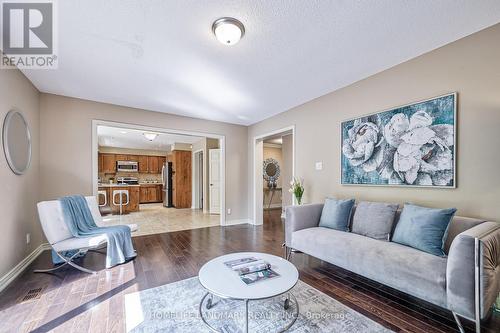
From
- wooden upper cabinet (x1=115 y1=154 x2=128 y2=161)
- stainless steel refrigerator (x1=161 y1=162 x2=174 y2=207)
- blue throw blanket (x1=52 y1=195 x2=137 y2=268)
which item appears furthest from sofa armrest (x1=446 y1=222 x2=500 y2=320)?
wooden upper cabinet (x1=115 y1=154 x2=128 y2=161)

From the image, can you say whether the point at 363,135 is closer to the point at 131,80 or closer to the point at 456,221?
the point at 456,221

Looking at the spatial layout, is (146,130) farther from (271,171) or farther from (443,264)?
(443,264)

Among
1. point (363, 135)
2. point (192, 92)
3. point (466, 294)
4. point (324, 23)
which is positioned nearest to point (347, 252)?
point (466, 294)

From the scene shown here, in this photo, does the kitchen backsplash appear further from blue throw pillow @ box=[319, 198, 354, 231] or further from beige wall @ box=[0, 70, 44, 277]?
blue throw pillow @ box=[319, 198, 354, 231]

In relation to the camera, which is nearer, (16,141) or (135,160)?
(16,141)

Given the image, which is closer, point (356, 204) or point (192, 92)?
point (356, 204)

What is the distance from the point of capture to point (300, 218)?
297 cm

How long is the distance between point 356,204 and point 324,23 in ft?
7.47

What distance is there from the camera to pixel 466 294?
4.85 ft

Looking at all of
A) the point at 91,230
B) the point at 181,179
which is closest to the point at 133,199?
the point at 181,179

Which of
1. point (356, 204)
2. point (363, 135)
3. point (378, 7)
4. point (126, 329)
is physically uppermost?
point (378, 7)

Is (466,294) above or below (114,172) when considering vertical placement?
below

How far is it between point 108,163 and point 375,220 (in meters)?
10.0

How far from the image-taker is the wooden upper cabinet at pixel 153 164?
994 cm
